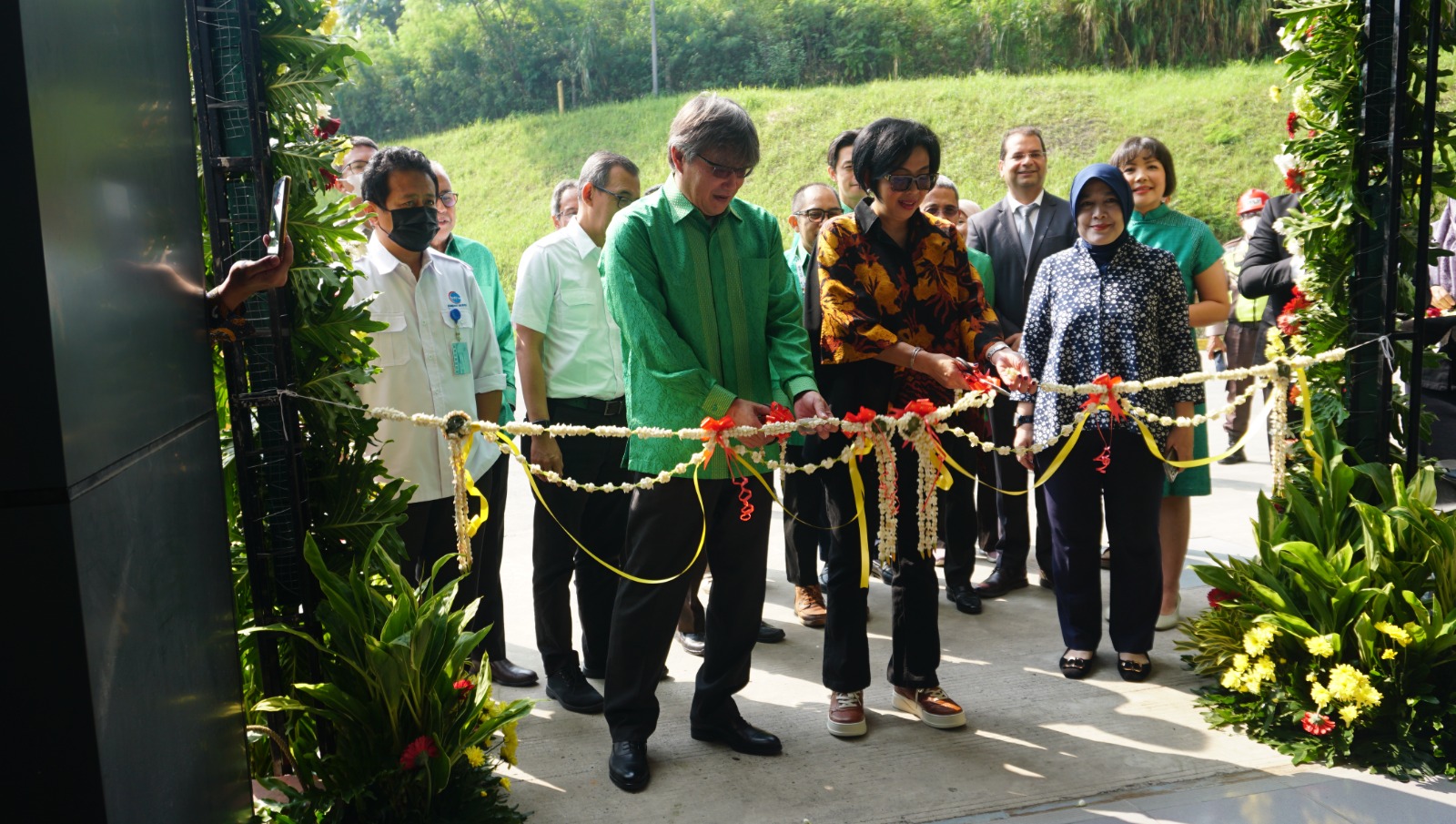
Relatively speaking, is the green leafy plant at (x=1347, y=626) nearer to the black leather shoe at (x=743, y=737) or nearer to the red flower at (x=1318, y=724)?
the red flower at (x=1318, y=724)

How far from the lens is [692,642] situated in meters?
4.72

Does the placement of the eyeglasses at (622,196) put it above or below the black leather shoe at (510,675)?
above

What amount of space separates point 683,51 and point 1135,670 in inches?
1133

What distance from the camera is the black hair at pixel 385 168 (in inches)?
148

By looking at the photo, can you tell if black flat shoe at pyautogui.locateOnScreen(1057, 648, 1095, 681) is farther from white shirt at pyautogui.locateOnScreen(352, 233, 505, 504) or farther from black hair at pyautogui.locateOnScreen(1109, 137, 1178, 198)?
white shirt at pyautogui.locateOnScreen(352, 233, 505, 504)

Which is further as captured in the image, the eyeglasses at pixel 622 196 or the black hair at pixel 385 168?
the eyeglasses at pixel 622 196

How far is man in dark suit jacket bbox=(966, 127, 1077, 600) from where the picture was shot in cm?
519

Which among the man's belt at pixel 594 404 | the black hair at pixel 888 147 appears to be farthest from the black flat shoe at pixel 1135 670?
the man's belt at pixel 594 404

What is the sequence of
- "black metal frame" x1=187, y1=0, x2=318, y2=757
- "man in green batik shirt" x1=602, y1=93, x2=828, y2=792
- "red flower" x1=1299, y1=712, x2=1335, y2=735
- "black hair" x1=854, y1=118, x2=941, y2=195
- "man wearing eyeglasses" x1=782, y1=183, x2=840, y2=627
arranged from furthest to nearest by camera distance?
"man wearing eyeglasses" x1=782, y1=183, x2=840, y2=627
"black hair" x1=854, y1=118, x2=941, y2=195
"red flower" x1=1299, y1=712, x2=1335, y2=735
"man in green batik shirt" x1=602, y1=93, x2=828, y2=792
"black metal frame" x1=187, y1=0, x2=318, y2=757

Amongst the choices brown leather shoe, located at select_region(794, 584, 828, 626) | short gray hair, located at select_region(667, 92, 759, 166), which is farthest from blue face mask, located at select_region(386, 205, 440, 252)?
brown leather shoe, located at select_region(794, 584, 828, 626)

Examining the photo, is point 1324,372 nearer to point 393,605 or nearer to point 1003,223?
point 1003,223

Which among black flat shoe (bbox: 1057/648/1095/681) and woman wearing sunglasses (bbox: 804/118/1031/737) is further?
black flat shoe (bbox: 1057/648/1095/681)

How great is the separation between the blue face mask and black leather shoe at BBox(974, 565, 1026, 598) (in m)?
2.93

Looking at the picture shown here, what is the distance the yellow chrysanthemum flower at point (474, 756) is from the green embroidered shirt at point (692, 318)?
913mm
